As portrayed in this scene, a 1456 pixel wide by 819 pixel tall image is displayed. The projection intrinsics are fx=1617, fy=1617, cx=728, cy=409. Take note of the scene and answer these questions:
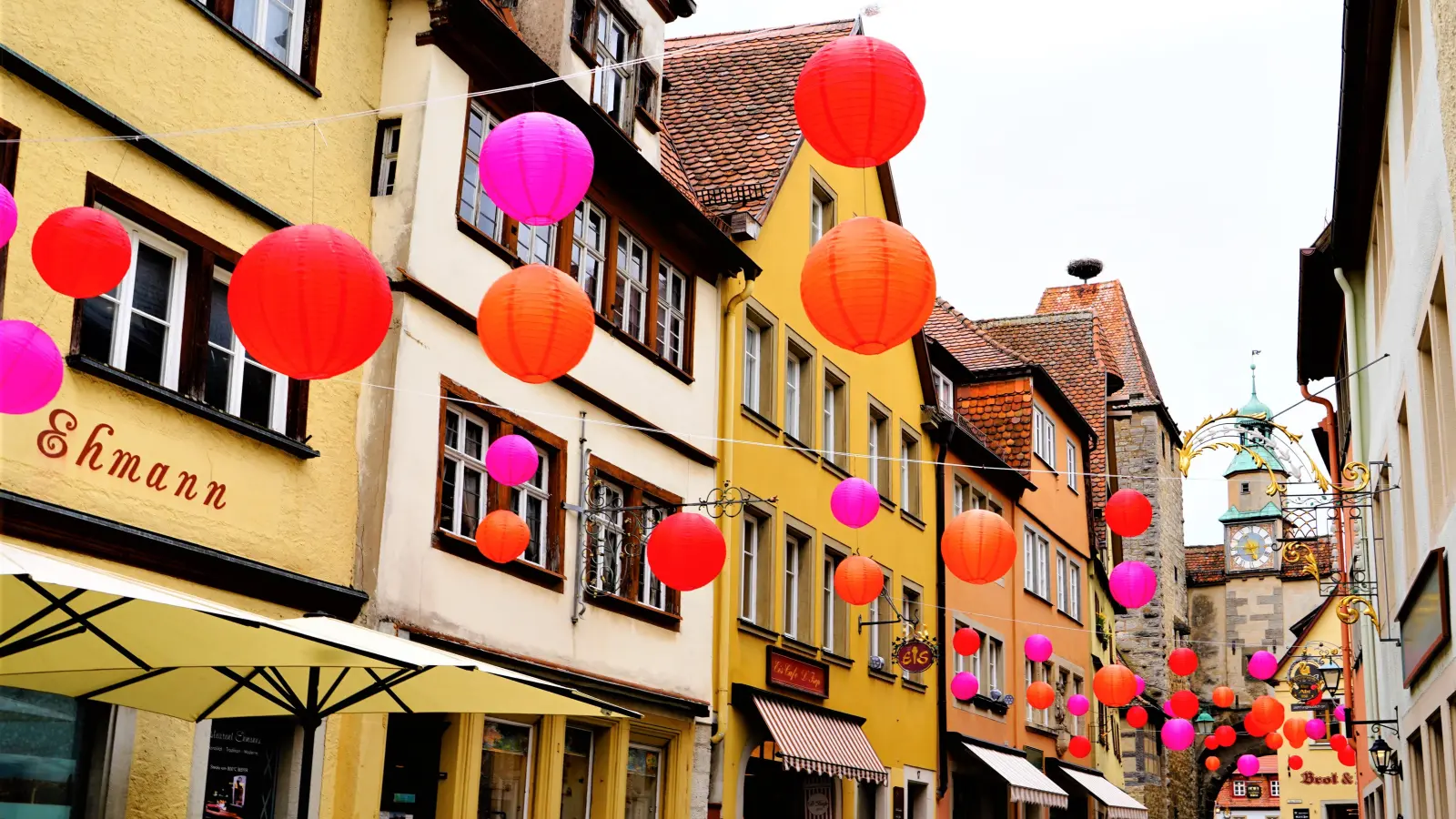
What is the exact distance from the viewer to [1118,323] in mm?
51594

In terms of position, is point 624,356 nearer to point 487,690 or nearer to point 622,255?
point 622,255

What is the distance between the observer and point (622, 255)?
720 inches

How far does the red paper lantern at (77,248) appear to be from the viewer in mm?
8508

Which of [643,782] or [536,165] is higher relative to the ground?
[536,165]

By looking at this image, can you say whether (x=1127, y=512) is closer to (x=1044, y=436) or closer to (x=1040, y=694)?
(x=1040, y=694)

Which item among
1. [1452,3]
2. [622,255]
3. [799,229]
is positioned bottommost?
[1452,3]

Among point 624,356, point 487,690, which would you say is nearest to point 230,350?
point 487,690

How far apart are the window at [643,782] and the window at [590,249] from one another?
4.94m

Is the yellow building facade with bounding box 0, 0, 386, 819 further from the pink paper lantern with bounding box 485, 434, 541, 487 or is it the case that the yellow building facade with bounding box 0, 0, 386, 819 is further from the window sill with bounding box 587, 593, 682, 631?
the window sill with bounding box 587, 593, 682, 631

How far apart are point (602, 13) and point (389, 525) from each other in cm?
711

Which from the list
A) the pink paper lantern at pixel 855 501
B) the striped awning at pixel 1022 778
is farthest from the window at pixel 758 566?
the striped awning at pixel 1022 778

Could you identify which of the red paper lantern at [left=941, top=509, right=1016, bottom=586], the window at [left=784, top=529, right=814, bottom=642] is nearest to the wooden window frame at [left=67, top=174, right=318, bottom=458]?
the red paper lantern at [left=941, top=509, right=1016, bottom=586]

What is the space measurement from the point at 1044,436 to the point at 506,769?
20788mm

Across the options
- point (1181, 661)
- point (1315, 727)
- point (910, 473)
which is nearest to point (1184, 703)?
point (1315, 727)
